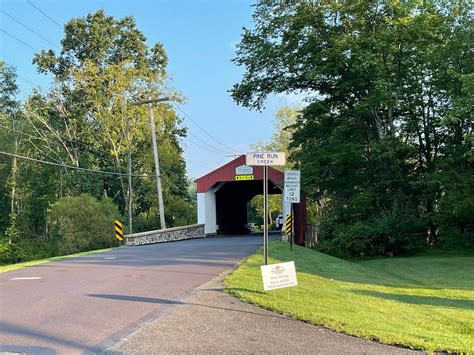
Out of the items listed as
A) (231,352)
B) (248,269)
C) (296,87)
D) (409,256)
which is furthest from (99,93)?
(231,352)

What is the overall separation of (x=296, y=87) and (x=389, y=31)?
25.1ft

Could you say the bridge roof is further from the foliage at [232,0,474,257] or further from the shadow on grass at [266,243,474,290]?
the shadow on grass at [266,243,474,290]

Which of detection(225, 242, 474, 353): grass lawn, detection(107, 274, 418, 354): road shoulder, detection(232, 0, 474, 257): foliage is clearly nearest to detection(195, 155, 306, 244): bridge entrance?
detection(232, 0, 474, 257): foliage

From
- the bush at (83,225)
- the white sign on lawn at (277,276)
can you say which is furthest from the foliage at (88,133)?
the white sign on lawn at (277,276)

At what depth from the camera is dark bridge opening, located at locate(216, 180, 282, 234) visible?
42.4 meters

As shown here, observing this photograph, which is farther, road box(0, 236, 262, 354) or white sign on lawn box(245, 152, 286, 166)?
white sign on lawn box(245, 152, 286, 166)

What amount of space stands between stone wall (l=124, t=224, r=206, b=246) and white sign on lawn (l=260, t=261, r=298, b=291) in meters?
18.6

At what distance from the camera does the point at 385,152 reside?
25.9 m

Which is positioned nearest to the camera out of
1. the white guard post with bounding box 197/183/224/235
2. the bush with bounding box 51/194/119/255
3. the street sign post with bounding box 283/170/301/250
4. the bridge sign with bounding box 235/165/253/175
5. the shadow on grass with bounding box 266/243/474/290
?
the shadow on grass with bounding box 266/243/474/290

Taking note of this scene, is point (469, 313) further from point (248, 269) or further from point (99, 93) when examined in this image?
point (99, 93)

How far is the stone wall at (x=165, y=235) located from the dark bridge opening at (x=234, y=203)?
564cm

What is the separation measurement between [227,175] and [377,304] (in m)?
26.1

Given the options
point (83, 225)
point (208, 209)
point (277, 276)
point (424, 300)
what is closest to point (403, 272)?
point (424, 300)

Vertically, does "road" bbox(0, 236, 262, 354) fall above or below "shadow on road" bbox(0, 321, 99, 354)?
above
